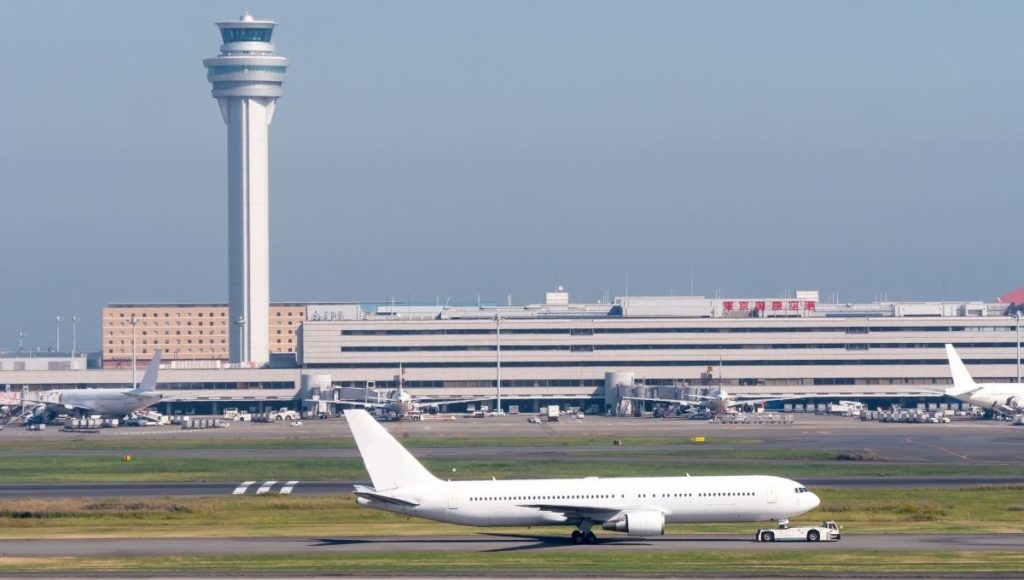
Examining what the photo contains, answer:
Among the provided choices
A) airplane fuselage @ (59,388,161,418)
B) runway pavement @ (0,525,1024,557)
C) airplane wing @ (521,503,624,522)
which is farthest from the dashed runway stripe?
airplane fuselage @ (59,388,161,418)

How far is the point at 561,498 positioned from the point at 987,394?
342ft

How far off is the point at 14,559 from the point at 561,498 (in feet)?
71.1

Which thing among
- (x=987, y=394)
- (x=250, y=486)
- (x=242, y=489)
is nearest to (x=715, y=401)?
(x=987, y=394)

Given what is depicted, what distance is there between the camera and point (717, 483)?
62938 mm

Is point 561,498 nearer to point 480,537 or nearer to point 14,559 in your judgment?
point 480,537

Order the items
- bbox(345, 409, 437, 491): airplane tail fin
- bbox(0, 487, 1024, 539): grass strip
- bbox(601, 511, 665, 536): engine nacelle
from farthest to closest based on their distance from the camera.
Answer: bbox(0, 487, 1024, 539): grass strip < bbox(345, 409, 437, 491): airplane tail fin < bbox(601, 511, 665, 536): engine nacelle

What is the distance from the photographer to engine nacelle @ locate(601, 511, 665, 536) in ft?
200

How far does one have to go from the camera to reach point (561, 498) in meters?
62.3

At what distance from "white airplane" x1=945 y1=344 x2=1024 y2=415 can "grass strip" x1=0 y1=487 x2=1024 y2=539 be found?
247 feet

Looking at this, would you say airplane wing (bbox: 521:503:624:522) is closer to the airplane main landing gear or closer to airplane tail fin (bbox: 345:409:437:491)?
the airplane main landing gear

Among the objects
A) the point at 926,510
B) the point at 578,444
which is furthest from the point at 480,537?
the point at 578,444

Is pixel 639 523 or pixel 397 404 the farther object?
pixel 397 404

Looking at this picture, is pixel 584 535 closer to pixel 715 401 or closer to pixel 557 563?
pixel 557 563

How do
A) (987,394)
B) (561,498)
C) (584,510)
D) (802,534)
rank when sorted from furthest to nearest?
(987,394), (561,498), (584,510), (802,534)
